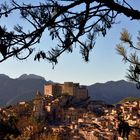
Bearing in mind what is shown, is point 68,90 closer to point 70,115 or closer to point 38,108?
point 70,115

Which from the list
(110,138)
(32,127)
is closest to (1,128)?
(110,138)

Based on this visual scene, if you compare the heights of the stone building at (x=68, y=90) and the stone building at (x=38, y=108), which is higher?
the stone building at (x=68, y=90)

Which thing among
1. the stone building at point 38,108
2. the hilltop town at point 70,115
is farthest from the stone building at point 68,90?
the stone building at point 38,108

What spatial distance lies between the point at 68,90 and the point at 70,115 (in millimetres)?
14153

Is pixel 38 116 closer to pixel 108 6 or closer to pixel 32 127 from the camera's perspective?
pixel 32 127

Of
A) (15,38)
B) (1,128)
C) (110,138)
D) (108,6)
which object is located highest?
(108,6)

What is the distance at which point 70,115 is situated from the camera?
79.0 meters

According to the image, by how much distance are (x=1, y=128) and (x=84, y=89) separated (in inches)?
3424

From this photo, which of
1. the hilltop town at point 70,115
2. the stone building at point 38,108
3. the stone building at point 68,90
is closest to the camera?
the hilltop town at point 70,115

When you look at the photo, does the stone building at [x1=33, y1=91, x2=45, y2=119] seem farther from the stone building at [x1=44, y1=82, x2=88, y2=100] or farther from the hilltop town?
the stone building at [x1=44, y1=82, x2=88, y2=100]

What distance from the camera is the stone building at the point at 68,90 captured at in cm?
9094

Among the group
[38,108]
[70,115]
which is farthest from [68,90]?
[38,108]

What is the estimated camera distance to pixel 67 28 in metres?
4.45

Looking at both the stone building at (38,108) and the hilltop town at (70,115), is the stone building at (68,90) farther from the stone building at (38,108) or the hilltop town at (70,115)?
the stone building at (38,108)
